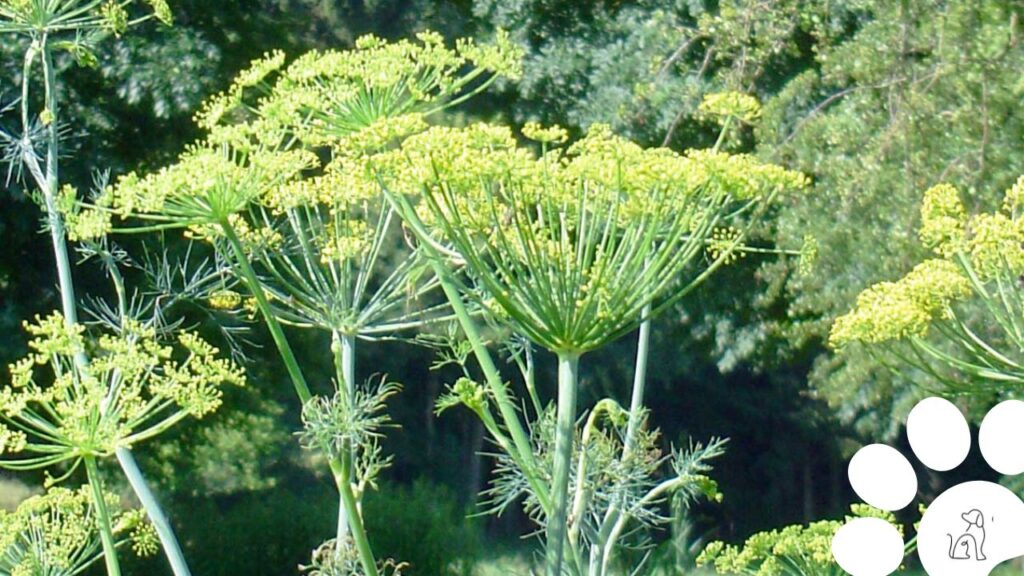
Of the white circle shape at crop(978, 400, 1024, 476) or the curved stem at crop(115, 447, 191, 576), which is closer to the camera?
the white circle shape at crop(978, 400, 1024, 476)

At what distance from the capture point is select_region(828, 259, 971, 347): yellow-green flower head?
244 centimetres

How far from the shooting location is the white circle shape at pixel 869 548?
1904mm

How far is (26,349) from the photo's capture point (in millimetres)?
11047

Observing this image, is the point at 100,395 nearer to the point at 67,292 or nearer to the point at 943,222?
the point at 67,292

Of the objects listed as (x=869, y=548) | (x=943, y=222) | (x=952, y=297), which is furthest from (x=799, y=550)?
(x=869, y=548)

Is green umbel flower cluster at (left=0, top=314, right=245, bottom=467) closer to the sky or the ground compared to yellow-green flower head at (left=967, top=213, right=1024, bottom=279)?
closer to the ground

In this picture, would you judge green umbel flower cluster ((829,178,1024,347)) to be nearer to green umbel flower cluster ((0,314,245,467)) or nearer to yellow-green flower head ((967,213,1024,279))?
yellow-green flower head ((967,213,1024,279))

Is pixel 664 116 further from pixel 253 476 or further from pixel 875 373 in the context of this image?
pixel 253 476

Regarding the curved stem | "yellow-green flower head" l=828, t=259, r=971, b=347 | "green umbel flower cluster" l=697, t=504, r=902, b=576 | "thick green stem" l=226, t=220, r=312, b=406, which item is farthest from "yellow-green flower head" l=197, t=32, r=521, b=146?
"green umbel flower cluster" l=697, t=504, r=902, b=576

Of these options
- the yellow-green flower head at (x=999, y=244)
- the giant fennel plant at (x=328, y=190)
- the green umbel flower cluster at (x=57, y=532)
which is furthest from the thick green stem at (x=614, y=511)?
the green umbel flower cluster at (x=57, y=532)

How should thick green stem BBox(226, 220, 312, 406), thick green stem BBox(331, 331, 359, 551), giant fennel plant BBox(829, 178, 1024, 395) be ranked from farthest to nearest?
giant fennel plant BBox(829, 178, 1024, 395) → thick green stem BBox(331, 331, 359, 551) → thick green stem BBox(226, 220, 312, 406)

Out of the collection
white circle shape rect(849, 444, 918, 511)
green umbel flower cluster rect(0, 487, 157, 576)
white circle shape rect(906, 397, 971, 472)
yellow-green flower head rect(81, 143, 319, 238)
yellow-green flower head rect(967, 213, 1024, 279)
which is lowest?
green umbel flower cluster rect(0, 487, 157, 576)

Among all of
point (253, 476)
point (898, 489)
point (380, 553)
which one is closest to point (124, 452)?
point (898, 489)

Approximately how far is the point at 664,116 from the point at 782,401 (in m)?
12.7
